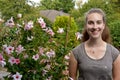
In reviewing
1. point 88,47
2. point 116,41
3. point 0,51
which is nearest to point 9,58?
point 0,51

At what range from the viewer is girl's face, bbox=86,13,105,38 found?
3199 mm

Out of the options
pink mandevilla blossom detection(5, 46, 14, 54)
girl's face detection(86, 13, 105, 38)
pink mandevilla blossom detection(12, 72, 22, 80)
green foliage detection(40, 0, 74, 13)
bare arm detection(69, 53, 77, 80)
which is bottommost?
pink mandevilla blossom detection(12, 72, 22, 80)

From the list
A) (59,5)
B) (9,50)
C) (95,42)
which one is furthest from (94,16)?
(59,5)

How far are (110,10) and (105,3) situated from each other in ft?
4.97

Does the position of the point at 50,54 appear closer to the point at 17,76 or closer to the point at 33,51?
the point at 33,51

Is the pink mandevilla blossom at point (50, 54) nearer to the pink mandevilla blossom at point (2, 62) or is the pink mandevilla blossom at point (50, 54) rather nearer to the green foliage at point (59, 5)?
the pink mandevilla blossom at point (2, 62)

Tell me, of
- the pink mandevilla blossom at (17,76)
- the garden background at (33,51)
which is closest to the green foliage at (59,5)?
the garden background at (33,51)

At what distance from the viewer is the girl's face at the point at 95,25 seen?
3.20 m

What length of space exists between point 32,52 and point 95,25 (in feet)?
2.11

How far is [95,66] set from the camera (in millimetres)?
3215

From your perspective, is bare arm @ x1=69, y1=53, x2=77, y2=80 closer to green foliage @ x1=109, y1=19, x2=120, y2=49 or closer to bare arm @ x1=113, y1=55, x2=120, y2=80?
bare arm @ x1=113, y1=55, x2=120, y2=80

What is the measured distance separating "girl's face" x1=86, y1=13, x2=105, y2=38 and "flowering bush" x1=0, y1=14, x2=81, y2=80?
0.47 meters

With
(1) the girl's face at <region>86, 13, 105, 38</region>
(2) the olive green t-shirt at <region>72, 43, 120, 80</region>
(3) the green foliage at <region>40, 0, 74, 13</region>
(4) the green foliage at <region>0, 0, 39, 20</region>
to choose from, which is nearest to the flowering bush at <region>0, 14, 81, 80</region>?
(2) the olive green t-shirt at <region>72, 43, 120, 80</region>

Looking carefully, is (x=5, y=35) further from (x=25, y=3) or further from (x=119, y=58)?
(x=25, y=3)
